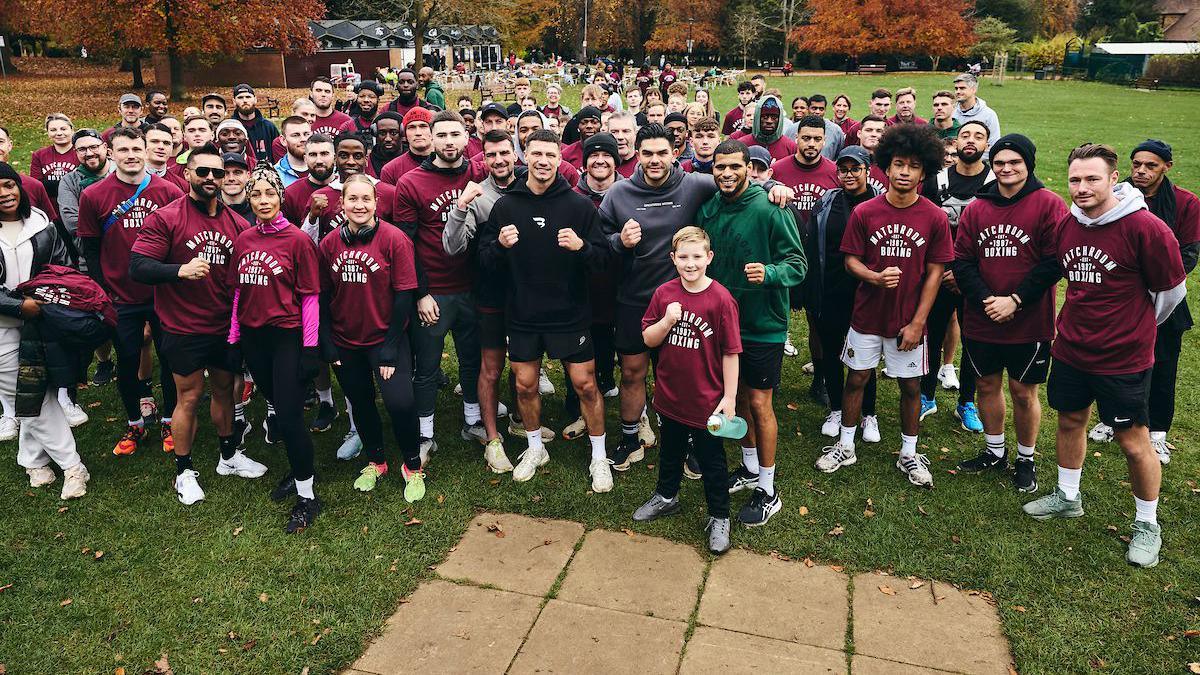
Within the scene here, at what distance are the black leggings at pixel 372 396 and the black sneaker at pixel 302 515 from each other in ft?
1.94

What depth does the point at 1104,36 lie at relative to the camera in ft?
226

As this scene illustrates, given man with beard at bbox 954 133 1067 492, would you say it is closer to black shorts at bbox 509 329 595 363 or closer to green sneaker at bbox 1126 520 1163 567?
green sneaker at bbox 1126 520 1163 567

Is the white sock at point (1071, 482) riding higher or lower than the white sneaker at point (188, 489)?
higher

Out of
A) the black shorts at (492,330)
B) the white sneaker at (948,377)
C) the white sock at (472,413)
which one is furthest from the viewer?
the white sneaker at (948,377)

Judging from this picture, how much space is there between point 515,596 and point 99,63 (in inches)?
2175

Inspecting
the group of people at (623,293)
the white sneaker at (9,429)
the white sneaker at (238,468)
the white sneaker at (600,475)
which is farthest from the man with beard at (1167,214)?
the white sneaker at (9,429)

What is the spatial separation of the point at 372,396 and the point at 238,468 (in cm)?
122

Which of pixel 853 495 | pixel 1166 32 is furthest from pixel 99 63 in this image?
pixel 1166 32

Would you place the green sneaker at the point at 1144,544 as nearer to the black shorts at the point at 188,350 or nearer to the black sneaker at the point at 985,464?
the black sneaker at the point at 985,464

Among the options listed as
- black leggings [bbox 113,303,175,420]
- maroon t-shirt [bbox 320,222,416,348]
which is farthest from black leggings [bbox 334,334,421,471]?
black leggings [bbox 113,303,175,420]

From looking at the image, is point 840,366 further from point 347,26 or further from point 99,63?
point 99,63

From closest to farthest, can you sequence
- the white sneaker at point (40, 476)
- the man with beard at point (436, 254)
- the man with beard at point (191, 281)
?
the man with beard at point (191, 281) → the white sneaker at point (40, 476) → the man with beard at point (436, 254)

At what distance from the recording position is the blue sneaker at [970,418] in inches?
266

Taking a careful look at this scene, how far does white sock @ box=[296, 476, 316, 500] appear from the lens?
5.51m
